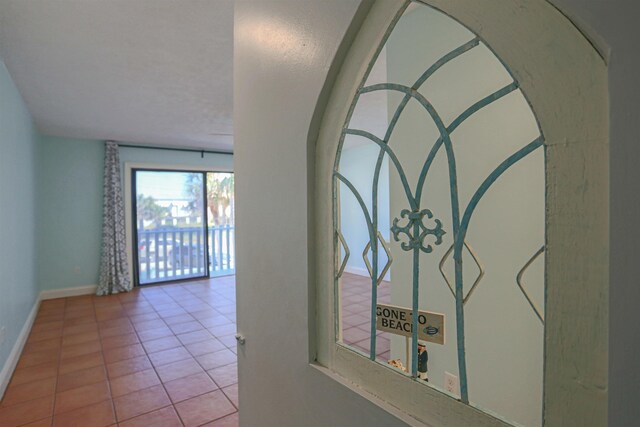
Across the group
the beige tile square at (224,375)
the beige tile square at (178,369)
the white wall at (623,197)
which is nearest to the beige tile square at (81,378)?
the beige tile square at (178,369)

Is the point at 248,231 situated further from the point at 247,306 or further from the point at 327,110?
the point at 327,110

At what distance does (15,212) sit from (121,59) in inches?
69.4

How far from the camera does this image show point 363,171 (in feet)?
17.8

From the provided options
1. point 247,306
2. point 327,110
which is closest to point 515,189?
Result: point 327,110

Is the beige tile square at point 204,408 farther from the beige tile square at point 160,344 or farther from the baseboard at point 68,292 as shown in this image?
the baseboard at point 68,292

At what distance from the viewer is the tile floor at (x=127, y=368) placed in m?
2.07

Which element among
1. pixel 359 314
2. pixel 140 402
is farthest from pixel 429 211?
pixel 359 314

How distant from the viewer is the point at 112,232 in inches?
196

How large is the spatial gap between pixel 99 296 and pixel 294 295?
16.8 feet

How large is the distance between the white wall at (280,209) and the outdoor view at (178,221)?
4.60 m

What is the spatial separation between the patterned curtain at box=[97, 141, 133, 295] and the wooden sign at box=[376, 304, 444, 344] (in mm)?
5298

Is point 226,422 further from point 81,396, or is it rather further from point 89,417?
point 81,396

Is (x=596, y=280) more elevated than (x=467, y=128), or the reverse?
(x=467, y=128)

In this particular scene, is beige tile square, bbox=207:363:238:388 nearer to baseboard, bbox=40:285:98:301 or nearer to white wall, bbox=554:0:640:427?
white wall, bbox=554:0:640:427
